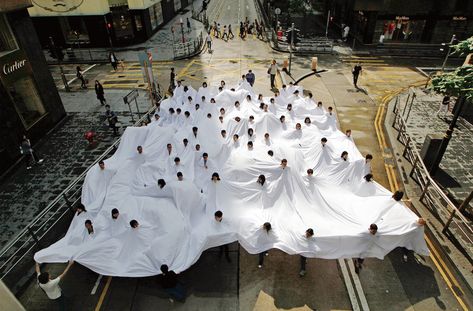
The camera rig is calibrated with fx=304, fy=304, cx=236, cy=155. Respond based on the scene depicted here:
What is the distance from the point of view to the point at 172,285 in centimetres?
687

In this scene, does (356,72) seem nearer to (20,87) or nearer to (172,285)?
(172,285)

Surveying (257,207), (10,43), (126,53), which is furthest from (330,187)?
(126,53)

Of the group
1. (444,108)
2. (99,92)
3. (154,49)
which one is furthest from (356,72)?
(154,49)

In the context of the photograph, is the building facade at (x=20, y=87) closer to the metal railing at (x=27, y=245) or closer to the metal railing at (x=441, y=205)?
the metal railing at (x=27, y=245)

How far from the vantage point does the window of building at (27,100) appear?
13672 millimetres

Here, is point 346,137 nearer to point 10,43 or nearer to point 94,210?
point 94,210

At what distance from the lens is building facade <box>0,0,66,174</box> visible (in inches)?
494

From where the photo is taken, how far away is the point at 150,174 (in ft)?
32.1

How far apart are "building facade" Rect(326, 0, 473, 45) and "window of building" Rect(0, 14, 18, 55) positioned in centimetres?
2484

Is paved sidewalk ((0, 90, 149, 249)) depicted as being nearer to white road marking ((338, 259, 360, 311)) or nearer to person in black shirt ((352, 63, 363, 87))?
white road marking ((338, 259, 360, 311))

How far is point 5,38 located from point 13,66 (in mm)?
1235

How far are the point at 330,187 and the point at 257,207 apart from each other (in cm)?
234

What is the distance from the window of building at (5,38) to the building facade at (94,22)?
14255 millimetres

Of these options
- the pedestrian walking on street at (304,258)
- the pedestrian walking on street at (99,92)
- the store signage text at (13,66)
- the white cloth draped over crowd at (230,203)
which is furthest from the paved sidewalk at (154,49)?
the pedestrian walking on street at (304,258)
